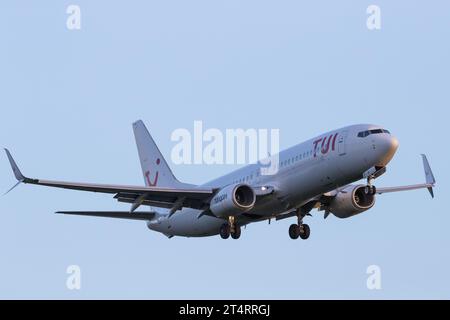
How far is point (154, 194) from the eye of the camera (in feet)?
194

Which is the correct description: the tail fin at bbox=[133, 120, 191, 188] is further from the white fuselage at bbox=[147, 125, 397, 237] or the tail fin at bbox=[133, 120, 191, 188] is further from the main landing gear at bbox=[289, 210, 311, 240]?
the white fuselage at bbox=[147, 125, 397, 237]

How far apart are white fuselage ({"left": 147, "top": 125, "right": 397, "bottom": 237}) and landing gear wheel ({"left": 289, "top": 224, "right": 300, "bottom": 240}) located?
3.46m

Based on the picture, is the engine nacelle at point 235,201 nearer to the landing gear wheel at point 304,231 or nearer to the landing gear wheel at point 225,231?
the landing gear wheel at point 225,231

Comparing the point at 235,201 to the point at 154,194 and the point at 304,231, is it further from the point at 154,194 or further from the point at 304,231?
the point at 304,231

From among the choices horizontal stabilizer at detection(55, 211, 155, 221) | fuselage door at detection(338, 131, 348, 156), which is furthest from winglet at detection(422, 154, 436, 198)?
horizontal stabilizer at detection(55, 211, 155, 221)

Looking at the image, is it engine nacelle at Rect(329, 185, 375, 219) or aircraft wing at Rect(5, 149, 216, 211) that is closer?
aircraft wing at Rect(5, 149, 216, 211)

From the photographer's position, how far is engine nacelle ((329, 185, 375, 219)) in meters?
60.0

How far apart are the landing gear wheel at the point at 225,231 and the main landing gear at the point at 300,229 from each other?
4288 millimetres

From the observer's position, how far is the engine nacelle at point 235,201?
56.6 metres

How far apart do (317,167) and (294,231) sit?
865cm

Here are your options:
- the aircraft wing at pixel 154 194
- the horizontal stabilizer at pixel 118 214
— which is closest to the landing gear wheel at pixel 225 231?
the aircraft wing at pixel 154 194
